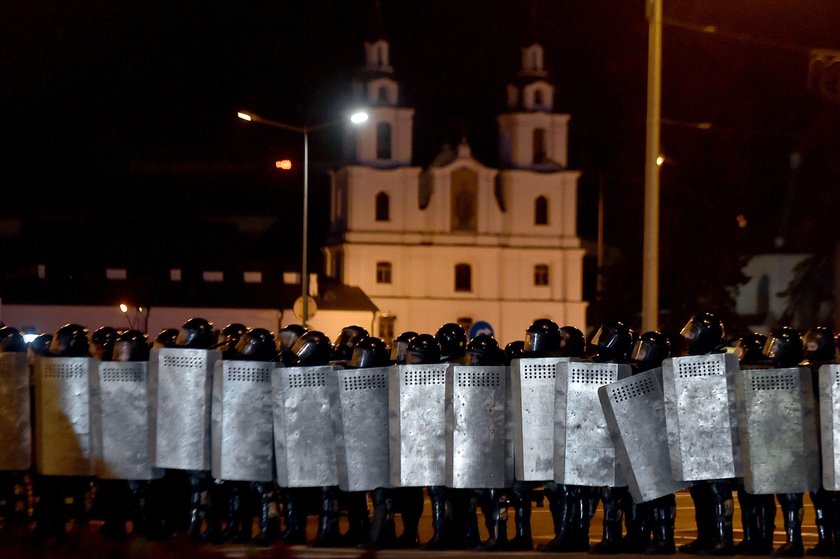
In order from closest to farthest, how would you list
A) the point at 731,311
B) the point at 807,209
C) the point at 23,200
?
1. the point at 807,209
2. the point at 731,311
3. the point at 23,200

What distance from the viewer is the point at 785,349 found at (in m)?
11.5

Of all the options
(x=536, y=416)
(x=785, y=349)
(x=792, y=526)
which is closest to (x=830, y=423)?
(x=785, y=349)

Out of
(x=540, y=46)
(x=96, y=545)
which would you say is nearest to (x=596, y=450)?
(x=96, y=545)

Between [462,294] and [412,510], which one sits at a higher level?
[462,294]

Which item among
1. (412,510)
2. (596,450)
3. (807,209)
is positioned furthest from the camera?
(807,209)

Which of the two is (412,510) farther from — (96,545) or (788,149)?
(788,149)

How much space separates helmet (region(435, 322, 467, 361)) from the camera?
41.3 ft

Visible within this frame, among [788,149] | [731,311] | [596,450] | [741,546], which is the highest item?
[788,149]

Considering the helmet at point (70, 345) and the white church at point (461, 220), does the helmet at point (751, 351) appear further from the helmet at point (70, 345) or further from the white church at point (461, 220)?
the white church at point (461, 220)

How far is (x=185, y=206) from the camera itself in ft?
342

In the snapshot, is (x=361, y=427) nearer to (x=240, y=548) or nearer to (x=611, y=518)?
(x=240, y=548)

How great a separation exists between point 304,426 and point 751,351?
3523mm

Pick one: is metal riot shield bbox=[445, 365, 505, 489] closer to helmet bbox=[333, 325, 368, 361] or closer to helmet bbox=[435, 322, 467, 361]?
helmet bbox=[435, 322, 467, 361]

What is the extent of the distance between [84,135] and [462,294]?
31.2m
